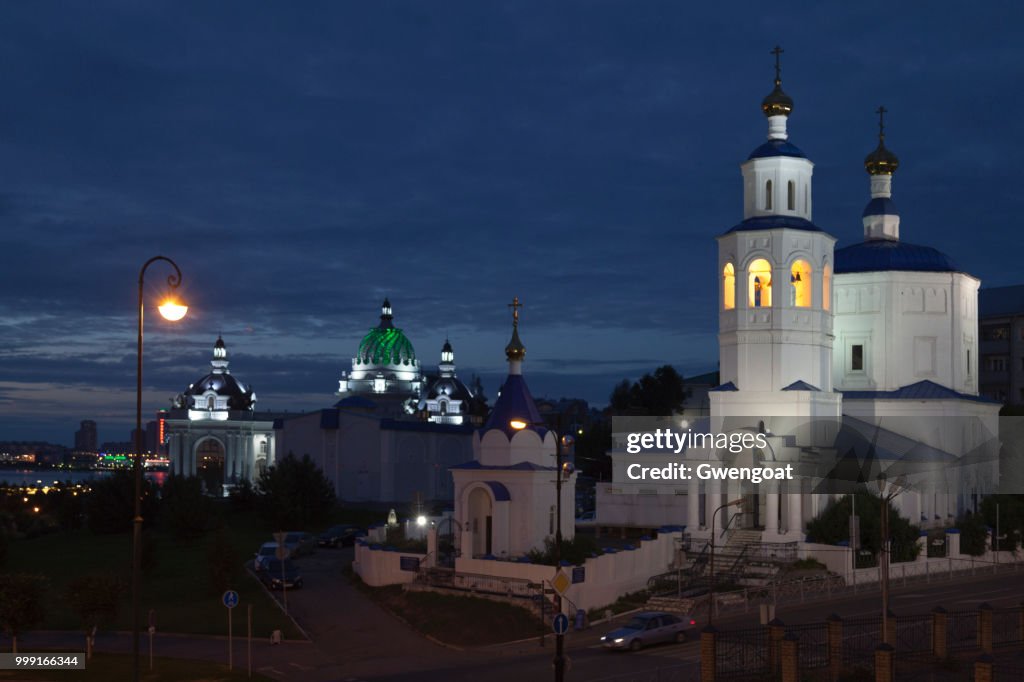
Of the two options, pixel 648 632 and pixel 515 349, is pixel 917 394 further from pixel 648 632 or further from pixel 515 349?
pixel 648 632

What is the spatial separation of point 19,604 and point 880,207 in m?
43.6

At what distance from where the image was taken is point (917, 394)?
180ft

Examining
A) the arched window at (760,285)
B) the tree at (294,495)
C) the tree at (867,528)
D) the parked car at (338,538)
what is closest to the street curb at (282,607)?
the parked car at (338,538)

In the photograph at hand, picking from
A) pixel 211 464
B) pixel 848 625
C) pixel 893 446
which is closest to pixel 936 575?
pixel 893 446

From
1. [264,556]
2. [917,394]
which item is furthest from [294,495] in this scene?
[917,394]

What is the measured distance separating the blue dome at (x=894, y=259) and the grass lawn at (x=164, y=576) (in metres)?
30.3

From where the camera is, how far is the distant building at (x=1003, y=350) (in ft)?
327

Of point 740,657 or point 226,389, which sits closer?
point 740,657

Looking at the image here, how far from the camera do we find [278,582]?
1649 inches

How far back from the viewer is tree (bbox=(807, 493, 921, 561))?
144ft

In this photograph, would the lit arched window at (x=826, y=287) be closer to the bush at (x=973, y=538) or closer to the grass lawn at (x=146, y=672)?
the bush at (x=973, y=538)

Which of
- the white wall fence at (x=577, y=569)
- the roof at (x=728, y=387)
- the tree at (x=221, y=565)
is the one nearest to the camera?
the white wall fence at (x=577, y=569)

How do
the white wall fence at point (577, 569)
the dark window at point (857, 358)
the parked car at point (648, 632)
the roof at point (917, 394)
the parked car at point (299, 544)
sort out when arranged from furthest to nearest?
the dark window at point (857, 358), the roof at point (917, 394), the parked car at point (299, 544), the white wall fence at point (577, 569), the parked car at point (648, 632)

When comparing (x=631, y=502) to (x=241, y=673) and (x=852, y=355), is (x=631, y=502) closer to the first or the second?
(x=852, y=355)
